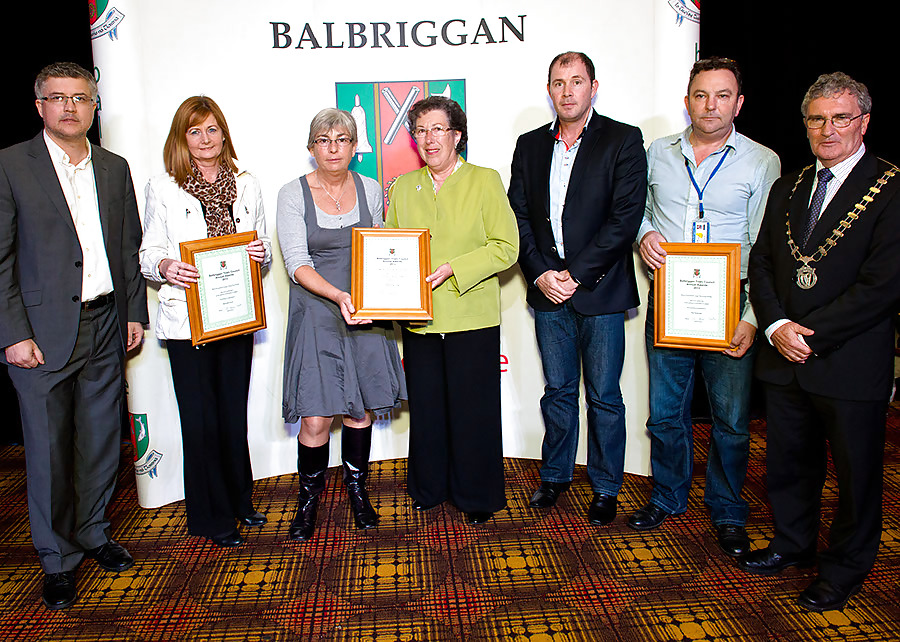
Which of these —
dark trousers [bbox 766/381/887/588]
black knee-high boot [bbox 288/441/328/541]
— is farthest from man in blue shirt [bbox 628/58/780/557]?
black knee-high boot [bbox 288/441/328/541]

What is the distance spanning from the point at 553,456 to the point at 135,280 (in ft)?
6.86

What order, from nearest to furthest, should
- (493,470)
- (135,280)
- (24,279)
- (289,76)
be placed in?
(24,279)
(135,280)
(493,470)
(289,76)

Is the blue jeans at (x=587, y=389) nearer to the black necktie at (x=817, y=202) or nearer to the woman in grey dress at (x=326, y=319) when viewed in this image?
the woman in grey dress at (x=326, y=319)

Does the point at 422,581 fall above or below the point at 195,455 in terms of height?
below

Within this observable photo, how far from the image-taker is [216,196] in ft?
9.39

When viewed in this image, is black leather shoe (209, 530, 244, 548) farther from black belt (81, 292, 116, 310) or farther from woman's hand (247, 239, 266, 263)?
woman's hand (247, 239, 266, 263)

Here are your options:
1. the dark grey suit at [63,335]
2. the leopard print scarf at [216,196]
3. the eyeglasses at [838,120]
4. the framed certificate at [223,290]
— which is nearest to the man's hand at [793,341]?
the eyeglasses at [838,120]

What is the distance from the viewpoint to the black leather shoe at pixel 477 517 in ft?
10.4

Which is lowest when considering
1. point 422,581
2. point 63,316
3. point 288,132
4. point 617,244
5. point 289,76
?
point 422,581

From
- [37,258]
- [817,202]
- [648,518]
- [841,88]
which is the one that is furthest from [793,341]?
[37,258]

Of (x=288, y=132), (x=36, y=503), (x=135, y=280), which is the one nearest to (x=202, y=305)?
(x=135, y=280)

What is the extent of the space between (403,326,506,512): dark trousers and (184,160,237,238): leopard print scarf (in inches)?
36.3

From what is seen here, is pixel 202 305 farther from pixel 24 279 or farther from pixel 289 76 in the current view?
pixel 289 76

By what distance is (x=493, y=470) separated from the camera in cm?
318
